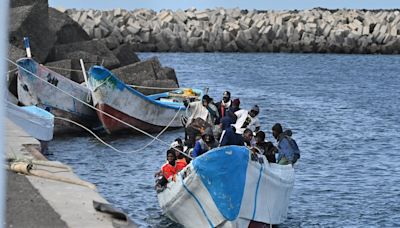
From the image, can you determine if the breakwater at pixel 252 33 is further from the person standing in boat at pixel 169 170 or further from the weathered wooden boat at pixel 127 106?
the person standing in boat at pixel 169 170

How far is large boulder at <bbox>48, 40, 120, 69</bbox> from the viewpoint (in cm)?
3250

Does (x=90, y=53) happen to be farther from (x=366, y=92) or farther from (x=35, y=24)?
(x=366, y=92)

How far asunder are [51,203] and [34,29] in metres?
21.3

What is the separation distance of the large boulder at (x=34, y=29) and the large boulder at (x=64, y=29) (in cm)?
399

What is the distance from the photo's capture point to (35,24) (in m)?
29.9

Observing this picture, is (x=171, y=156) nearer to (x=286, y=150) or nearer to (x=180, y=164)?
(x=180, y=164)

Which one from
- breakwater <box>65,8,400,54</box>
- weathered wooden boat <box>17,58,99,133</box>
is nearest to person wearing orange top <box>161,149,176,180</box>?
weathered wooden boat <box>17,58,99,133</box>

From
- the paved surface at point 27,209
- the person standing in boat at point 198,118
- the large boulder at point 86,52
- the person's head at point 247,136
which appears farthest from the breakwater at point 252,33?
the paved surface at point 27,209

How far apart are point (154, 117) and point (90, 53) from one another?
251 inches

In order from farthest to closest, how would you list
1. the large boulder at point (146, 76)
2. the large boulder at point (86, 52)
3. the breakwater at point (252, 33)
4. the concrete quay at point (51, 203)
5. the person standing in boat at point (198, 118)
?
the breakwater at point (252, 33) → the large boulder at point (86, 52) → the large boulder at point (146, 76) → the person standing in boat at point (198, 118) → the concrete quay at point (51, 203)

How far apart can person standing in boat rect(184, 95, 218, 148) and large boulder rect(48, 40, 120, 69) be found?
30.8ft

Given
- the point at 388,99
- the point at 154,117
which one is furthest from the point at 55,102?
the point at 388,99

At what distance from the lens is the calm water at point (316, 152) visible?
17.0m

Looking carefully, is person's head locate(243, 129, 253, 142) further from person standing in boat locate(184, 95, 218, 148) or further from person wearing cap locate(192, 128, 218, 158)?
person wearing cap locate(192, 128, 218, 158)
